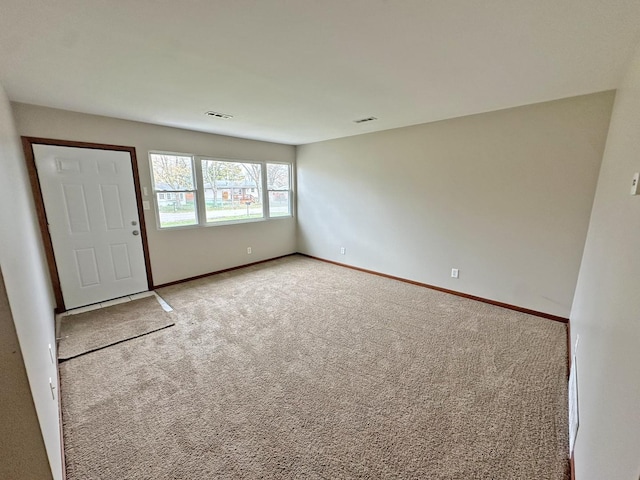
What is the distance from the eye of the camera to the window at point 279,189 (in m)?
5.21

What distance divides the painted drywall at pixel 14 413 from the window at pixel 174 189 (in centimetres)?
327

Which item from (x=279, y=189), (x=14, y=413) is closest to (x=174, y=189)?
(x=279, y=189)

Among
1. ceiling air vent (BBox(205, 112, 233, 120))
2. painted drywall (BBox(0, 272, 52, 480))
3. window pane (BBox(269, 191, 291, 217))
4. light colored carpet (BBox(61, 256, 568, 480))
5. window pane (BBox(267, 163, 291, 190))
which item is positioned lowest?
light colored carpet (BBox(61, 256, 568, 480))

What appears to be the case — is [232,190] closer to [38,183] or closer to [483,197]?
[38,183]

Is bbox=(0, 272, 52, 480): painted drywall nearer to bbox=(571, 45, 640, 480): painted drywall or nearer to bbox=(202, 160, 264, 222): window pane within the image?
bbox=(571, 45, 640, 480): painted drywall

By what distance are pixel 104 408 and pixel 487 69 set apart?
363 cm

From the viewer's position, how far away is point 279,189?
539 cm

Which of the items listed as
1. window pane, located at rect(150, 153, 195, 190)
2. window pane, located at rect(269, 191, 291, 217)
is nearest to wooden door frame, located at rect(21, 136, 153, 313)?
window pane, located at rect(150, 153, 195, 190)

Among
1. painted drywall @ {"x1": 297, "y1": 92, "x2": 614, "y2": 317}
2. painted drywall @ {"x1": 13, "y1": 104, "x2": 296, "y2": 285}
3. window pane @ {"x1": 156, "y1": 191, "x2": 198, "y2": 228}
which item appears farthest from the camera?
window pane @ {"x1": 156, "y1": 191, "x2": 198, "y2": 228}

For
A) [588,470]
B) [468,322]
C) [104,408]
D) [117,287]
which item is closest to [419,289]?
[468,322]

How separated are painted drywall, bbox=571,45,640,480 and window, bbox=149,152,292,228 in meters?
4.54

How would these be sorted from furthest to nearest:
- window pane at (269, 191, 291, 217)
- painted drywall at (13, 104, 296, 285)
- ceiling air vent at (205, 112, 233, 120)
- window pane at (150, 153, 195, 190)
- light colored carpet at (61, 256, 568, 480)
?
window pane at (269, 191, 291, 217), window pane at (150, 153, 195, 190), ceiling air vent at (205, 112, 233, 120), painted drywall at (13, 104, 296, 285), light colored carpet at (61, 256, 568, 480)

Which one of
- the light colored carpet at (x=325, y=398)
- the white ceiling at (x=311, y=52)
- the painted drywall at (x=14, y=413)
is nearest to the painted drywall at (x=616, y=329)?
the light colored carpet at (x=325, y=398)

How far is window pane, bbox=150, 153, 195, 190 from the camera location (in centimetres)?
375
